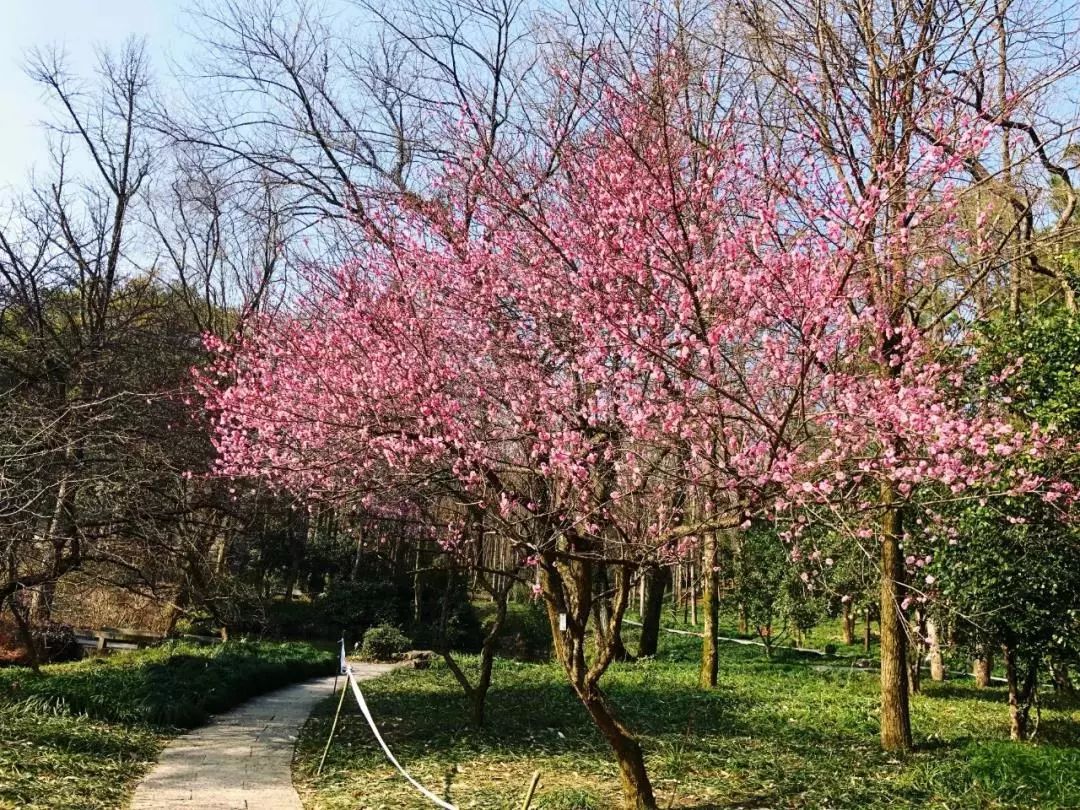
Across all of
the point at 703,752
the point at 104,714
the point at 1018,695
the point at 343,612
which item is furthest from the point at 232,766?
the point at 343,612

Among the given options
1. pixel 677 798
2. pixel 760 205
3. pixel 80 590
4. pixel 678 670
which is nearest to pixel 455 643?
pixel 678 670

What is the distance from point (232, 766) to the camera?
6.51 metres

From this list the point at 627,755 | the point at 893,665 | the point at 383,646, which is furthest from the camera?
the point at 383,646

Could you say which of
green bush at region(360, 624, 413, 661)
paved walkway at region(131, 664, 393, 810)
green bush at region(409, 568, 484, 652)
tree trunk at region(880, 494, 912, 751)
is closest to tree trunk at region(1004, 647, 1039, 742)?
tree trunk at region(880, 494, 912, 751)

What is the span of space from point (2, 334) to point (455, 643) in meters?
12.6

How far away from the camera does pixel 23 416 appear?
6.68m

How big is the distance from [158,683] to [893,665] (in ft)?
23.8

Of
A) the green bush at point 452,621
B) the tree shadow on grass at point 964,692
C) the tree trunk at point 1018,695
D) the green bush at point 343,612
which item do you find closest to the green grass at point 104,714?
the green bush at point 452,621

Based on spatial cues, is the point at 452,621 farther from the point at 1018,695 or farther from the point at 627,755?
the point at 627,755

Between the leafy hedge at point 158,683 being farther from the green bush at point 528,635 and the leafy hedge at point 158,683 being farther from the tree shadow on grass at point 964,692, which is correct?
the tree shadow on grass at point 964,692

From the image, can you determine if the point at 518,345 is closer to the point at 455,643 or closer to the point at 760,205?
the point at 760,205

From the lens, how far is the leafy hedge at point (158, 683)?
7512 millimetres

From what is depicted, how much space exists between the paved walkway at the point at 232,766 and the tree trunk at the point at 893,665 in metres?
4.72

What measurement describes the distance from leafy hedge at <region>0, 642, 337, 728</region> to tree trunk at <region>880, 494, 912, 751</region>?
6.43 metres
